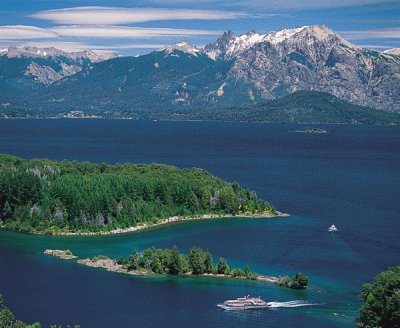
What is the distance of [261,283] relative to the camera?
73.9m

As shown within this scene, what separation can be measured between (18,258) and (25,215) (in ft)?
62.4

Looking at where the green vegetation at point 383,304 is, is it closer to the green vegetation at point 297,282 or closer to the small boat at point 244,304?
the small boat at point 244,304

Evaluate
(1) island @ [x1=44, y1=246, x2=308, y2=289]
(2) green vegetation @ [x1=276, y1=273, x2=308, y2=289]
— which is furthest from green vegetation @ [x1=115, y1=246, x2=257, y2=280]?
(2) green vegetation @ [x1=276, y1=273, x2=308, y2=289]

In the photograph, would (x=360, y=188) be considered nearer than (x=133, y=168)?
No

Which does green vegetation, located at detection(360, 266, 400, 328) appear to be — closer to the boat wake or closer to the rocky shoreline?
→ the boat wake

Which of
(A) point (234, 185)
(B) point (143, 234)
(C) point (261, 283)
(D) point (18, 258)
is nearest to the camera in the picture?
(C) point (261, 283)

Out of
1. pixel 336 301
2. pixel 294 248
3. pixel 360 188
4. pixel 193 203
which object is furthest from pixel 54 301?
pixel 360 188

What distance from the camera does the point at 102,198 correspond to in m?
103

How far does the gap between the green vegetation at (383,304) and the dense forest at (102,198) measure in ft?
152

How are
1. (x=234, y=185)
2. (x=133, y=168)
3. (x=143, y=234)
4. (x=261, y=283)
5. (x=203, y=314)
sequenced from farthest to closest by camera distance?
(x=133, y=168) < (x=234, y=185) < (x=143, y=234) < (x=261, y=283) < (x=203, y=314)

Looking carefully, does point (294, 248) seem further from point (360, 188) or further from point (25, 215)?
point (360, 188)

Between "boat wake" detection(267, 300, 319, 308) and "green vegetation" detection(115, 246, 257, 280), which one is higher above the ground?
"green vegetation" detection(115, 246, 257, 280)

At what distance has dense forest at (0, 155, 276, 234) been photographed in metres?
101

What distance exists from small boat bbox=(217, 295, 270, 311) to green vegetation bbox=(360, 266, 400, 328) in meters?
9.20
